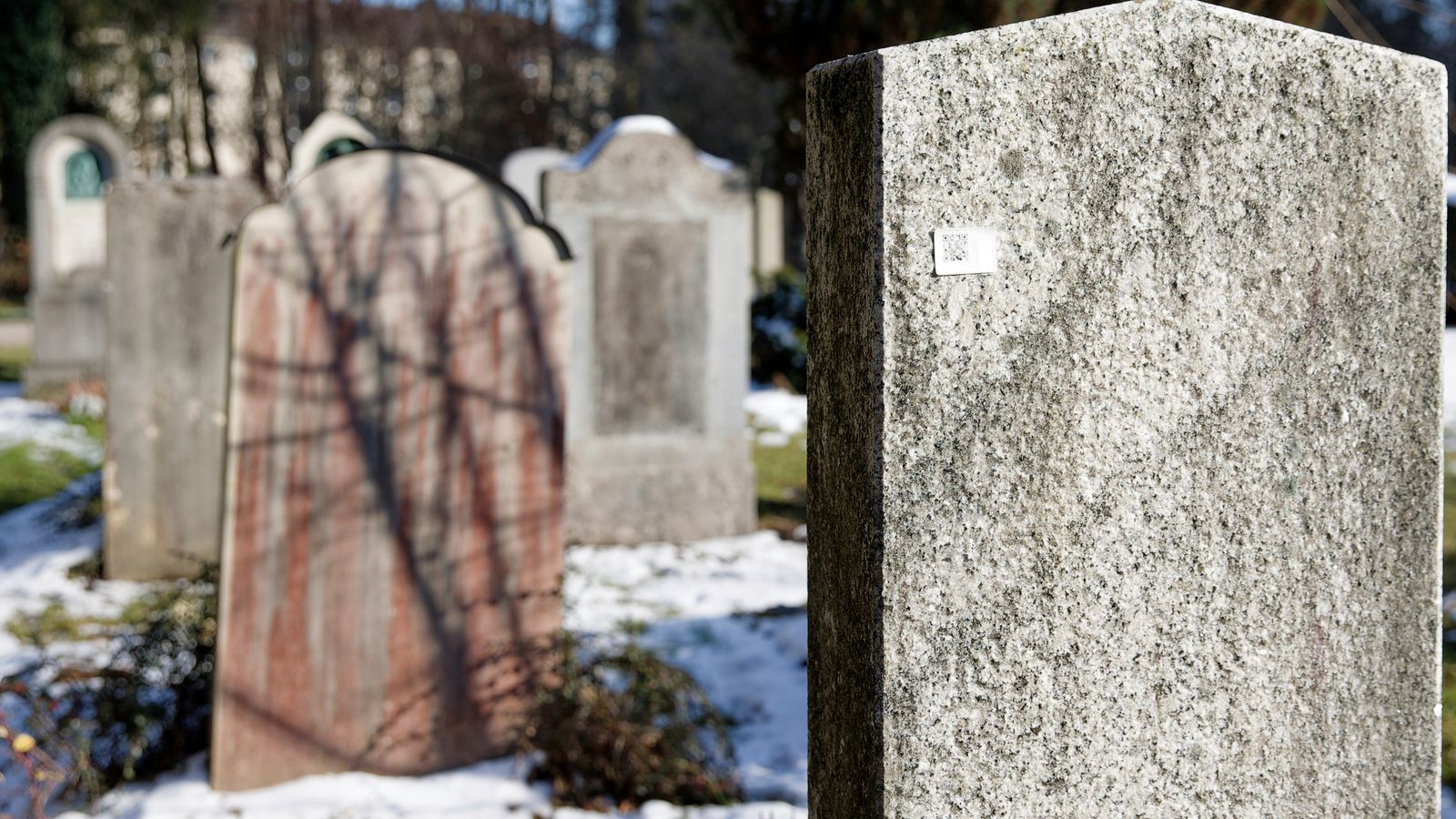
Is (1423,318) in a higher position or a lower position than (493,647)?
Result: higher

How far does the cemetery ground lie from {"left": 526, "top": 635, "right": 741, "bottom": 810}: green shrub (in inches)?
2.4

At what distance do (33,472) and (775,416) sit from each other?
5.17 m

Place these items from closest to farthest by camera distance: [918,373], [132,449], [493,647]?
[918,373] → [493,647] → [132,449]

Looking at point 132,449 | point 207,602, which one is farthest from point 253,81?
point 207,602

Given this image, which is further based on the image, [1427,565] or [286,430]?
[286,430]

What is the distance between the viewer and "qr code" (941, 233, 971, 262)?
1540mm

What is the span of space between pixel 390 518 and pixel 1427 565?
7.39ft

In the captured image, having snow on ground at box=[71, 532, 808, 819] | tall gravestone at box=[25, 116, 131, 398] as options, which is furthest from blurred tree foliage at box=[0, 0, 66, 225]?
snow on ground at box=[71, 532, 808, 819]

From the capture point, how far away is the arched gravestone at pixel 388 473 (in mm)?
3016

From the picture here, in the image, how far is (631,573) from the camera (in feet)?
19.0

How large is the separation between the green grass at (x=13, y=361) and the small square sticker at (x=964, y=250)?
13033 mm

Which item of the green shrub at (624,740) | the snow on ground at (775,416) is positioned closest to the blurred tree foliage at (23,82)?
the snow on ground at (775,416)

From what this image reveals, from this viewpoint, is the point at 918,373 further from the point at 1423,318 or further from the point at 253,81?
the point at 253,81

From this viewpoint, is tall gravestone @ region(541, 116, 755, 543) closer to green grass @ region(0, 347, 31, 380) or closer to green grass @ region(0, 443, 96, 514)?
green grass @ region(0, 443, 96, 514)
